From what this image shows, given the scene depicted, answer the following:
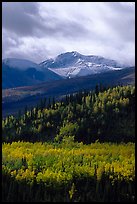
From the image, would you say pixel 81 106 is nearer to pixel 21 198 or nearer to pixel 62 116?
pixel 62 116

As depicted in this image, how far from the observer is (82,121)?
550 ft

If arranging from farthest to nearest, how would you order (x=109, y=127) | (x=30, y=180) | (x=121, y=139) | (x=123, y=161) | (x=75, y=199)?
(x=109, y=127) → (x=121, y=139) → (x=123, y=161) → (x=30, y=180) → (x=75, y=199)

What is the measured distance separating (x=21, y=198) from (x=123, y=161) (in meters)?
19.1

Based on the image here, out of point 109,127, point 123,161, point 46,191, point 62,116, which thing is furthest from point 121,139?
point 46,191

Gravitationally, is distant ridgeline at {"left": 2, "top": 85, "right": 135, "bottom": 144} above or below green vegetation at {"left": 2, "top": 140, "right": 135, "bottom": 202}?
above

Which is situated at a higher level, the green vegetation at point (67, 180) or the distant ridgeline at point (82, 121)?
the distant ridgeline at point (82, 121)

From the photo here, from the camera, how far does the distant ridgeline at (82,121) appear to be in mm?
151750

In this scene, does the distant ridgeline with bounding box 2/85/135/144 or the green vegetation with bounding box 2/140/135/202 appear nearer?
the green vegetation with bounding box 2/140/135/202

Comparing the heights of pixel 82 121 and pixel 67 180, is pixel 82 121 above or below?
above

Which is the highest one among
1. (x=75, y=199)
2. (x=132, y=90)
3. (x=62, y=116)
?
(x=132, y=90)

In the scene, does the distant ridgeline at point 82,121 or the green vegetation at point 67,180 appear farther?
the distant ridgeline at point 82,121

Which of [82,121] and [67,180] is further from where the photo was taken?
[82,121]

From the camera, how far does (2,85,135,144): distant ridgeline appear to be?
152m

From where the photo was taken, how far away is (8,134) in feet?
538
